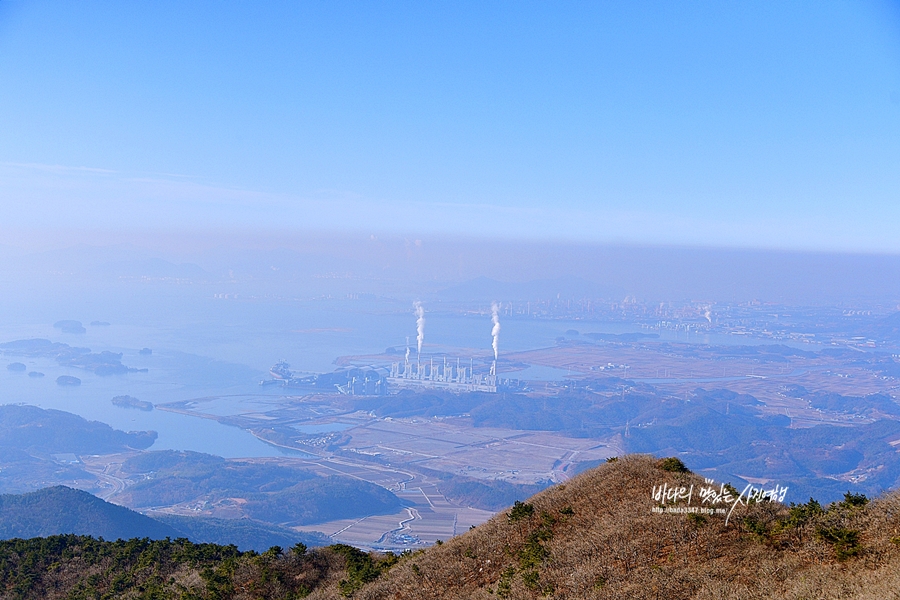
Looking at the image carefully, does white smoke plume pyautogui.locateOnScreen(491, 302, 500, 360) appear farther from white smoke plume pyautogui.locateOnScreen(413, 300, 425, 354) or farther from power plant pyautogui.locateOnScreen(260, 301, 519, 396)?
white smoke plume pyautogui.locateOnScreen(413, 300, 425, 354)

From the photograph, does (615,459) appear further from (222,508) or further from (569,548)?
(222,508)

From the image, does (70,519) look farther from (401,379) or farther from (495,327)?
(495,327)

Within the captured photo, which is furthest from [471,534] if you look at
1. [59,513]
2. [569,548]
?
[59,513]

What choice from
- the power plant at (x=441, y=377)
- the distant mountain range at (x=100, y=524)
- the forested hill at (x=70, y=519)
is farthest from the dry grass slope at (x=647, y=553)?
the power plant at (x=441, y=377)

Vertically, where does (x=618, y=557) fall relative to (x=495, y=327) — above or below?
above

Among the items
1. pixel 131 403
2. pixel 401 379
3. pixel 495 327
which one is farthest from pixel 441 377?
pixel 131 403

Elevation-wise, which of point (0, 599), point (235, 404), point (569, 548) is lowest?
point (235, 404)
